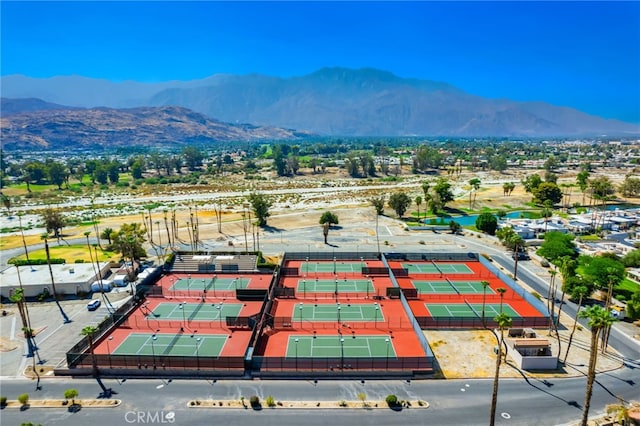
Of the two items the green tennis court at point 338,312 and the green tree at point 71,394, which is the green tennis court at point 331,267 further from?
the green tree at point 71,394

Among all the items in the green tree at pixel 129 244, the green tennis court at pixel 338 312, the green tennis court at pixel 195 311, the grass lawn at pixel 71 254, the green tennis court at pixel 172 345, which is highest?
the green tree at pixel 129 244

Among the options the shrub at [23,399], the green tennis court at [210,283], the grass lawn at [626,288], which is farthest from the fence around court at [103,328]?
the grass lawn at [626,288]

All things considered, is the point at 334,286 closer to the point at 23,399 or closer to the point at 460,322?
the point at 460,322

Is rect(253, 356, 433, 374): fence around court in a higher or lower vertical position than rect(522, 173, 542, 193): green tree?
lower

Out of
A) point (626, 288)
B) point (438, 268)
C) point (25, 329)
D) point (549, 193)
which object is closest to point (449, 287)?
point (438, 268)

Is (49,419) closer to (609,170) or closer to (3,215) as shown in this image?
(3,215)

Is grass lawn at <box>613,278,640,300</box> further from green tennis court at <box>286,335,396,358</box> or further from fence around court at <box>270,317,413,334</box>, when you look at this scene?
green tennis court at <box>286,335,396,358</box>

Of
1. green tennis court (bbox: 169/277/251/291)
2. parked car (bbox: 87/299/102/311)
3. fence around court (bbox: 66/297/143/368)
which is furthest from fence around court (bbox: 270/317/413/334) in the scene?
parked car (bbox: 87/299/102/311)
